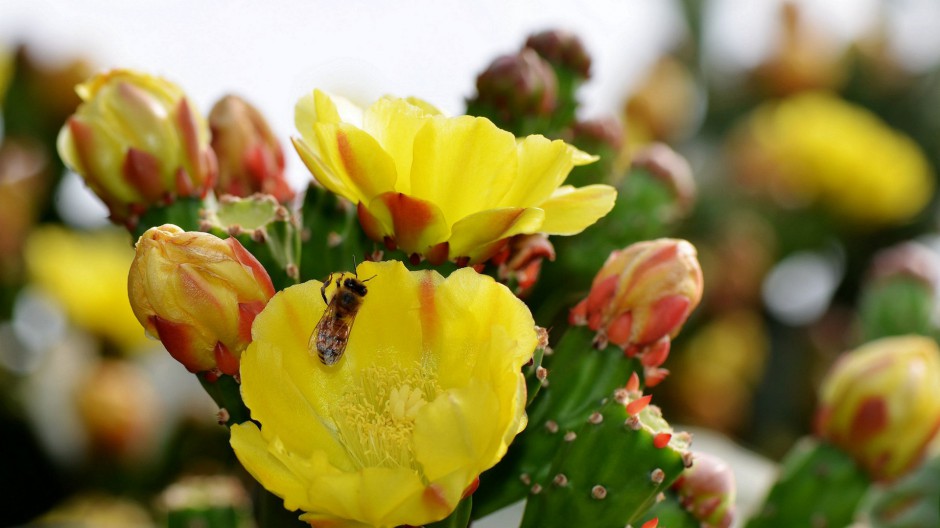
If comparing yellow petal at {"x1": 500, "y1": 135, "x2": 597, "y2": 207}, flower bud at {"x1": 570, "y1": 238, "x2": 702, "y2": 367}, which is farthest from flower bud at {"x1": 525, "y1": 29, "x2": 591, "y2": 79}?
yellow petal at {"x1": 500, "y1": 135, "x2": 597, "y2": 207}

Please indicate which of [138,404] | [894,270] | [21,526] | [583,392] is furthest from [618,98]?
[583,392]

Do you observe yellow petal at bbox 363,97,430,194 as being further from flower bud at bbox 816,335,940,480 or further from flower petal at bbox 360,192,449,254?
flower bud at bbox 816,335,940,480

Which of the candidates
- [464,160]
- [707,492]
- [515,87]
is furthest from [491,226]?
[707,492]

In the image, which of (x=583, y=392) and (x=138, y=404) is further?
(x=138, y=404)

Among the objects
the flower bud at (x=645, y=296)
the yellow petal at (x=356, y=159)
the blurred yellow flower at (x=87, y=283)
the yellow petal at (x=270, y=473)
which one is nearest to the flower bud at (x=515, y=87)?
the flower bud at (x=645, y=296)

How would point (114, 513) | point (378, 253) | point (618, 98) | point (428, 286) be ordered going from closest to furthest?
point (428, 286), point (378, 253), point (114, 513), point (618, 98)

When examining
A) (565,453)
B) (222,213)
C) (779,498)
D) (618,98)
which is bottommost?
(618,98)

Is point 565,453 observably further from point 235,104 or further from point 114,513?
point 114,513
